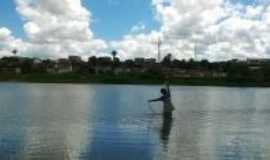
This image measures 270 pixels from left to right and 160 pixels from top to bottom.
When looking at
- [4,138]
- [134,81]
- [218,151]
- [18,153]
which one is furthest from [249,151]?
[134,81]

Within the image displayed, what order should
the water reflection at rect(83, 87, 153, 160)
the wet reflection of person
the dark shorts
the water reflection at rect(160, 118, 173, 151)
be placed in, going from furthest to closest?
the dark shorts → the wet reflection of person → the water reflection at rect(160, 118, 173, 151) → the water reflection at rect(83, 87, 153, 160)

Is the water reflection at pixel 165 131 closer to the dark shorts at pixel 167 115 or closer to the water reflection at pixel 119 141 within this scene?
the water reflection at pixel 119 141

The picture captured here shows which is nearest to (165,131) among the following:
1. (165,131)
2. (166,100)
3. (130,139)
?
(165,131)

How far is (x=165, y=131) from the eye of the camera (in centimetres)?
2562

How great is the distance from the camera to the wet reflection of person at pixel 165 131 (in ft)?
71.7

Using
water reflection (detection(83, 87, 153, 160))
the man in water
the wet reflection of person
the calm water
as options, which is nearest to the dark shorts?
the man in water

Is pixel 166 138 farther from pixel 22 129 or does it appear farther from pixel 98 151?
pixel 22 129

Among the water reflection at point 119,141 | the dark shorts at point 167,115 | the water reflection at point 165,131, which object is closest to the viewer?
the water reflection at point 119,141

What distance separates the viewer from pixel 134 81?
631 ft

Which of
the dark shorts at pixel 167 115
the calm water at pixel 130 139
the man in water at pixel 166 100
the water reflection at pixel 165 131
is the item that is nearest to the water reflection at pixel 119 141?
the calm water at pixel 130 139

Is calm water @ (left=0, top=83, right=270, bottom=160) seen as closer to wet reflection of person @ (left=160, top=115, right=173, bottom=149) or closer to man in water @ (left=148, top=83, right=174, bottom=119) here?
wet reflection of person @ (left=160, top=115, right=173, bottom=149)

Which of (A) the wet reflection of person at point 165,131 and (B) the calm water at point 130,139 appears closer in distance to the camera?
(B) the calm water at point 130,139

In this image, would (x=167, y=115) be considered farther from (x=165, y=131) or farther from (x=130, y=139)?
(x=130, y=139)

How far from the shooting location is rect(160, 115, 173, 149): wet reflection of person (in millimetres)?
21859
